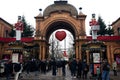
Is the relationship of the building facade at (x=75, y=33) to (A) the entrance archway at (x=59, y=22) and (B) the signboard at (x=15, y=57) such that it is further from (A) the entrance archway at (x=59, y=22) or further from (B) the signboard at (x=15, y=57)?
(B) the signboard at (x=15, y=57)

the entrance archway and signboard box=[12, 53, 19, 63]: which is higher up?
the entrance archway

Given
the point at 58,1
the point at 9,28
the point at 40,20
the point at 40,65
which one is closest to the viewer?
the point at 40,65

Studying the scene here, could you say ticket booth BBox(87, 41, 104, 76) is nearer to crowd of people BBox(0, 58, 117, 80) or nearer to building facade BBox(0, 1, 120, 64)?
crowd of people BBox(0, 58, 117, 80)

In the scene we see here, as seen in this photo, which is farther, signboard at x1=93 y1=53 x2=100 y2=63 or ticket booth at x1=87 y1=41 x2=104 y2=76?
signboard at x1=93 y1=53 x2=100 y2=63

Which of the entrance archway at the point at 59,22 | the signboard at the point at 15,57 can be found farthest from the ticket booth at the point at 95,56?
the entrance archway at the point at 59,22

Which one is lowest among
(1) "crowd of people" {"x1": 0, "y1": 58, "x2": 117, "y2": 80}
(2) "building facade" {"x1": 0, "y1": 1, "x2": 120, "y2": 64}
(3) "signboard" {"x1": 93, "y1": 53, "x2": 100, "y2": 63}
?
(1) "crowd of people" {"x1": 0, "y1": 58, "x2": 117, "y2": 80}

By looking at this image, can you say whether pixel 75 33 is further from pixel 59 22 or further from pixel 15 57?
pixel 15 57

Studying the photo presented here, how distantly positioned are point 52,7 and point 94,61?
25.6 m

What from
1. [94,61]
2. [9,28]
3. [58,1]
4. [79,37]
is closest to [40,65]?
[94,61]

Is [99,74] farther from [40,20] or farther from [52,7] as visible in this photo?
[52,7]

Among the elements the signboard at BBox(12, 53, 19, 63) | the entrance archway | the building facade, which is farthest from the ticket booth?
the entrance archway

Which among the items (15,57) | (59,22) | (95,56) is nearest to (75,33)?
(59,22)

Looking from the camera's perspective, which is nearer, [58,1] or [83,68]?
[83,68]

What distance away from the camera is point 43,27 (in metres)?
41.8
